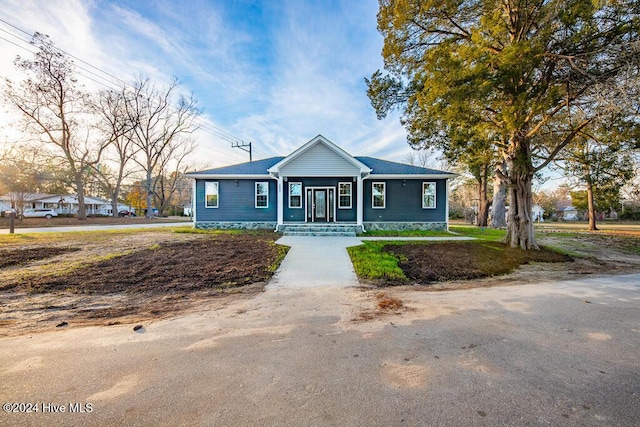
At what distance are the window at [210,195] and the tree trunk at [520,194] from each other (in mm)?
14490

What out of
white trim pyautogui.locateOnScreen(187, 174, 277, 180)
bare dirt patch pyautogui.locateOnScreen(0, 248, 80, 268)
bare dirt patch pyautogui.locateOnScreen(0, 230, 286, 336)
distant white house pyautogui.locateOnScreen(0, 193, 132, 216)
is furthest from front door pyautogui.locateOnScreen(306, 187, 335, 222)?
distant white house pyautogui.locateOnScreen(0, 193, 132, 216)

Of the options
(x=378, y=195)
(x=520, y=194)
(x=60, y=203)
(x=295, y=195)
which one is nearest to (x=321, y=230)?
(x=295, y=195)

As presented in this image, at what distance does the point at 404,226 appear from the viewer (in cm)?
1527

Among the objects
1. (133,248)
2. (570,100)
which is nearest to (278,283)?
(133,248)

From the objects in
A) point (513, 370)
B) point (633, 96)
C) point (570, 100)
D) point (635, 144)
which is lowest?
point (513, 370)

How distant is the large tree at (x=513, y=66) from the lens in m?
7.01

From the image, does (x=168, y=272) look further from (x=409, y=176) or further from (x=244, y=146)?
(x=244, y=146)

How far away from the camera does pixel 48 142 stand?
23.5m

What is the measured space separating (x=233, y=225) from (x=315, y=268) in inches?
396

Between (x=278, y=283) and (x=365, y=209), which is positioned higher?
(x=365, y=209)

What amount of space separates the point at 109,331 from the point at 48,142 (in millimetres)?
30669

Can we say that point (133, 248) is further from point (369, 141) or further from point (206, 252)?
point (369, 141)

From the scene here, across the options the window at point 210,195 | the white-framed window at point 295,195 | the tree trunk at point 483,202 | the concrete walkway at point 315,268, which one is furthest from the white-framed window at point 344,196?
the tree trunk at point 483,202

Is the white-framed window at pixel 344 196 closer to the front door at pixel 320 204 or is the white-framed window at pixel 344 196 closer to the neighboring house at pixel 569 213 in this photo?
the front door at pixel 320 204
